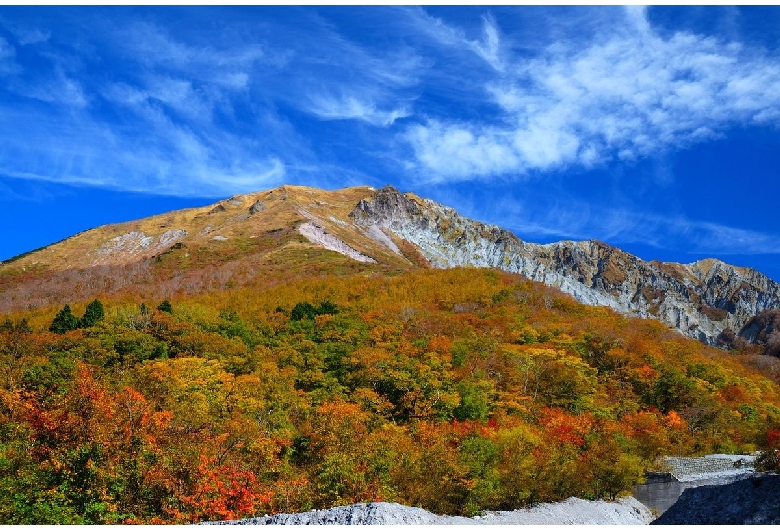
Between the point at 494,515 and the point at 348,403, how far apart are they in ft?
63.8

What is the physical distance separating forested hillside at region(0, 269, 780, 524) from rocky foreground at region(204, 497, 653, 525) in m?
0.90

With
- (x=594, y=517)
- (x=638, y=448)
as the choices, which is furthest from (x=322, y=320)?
(x=594, y=517)

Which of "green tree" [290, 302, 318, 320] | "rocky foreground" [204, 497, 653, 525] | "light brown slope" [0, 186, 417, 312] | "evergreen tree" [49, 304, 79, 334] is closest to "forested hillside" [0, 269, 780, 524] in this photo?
"evergreen tree" [49, 304, 79, 334]

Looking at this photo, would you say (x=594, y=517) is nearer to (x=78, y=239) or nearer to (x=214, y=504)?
(x=214, y=504)

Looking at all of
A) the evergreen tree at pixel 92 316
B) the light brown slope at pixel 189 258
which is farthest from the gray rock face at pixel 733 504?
the light brown slope at pixel 189 258

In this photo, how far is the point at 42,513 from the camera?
15469 mm

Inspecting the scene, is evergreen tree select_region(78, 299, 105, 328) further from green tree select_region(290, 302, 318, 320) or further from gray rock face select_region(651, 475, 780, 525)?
gray rock face select_region(651, 475, 780, 525)

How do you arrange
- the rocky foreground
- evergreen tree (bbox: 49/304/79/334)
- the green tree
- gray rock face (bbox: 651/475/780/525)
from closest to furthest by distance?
gray rock face (bbox: 651/475/780/525) < the rocky foreground < evergreen tree (bbox: 49/304/79/334) < the green tree

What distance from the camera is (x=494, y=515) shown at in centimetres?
2397

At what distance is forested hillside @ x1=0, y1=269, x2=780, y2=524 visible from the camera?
17828 millimetres

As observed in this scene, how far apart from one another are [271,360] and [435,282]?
5536cm

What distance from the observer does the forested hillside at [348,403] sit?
17.8 meters

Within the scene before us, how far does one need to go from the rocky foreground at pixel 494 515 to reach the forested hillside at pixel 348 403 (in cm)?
90

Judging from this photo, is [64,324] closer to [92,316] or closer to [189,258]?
[92,316]
